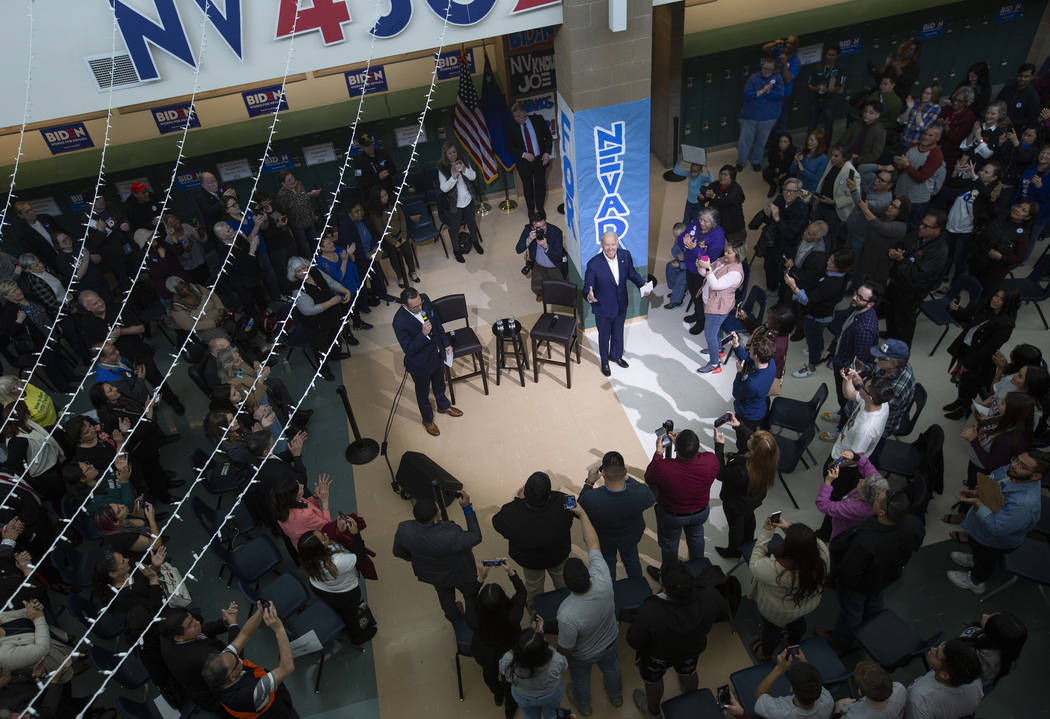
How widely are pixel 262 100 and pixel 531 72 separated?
3910 mm

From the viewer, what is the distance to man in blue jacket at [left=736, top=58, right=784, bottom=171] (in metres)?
9.32

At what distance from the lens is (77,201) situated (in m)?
9.56

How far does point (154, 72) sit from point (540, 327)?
4119mm

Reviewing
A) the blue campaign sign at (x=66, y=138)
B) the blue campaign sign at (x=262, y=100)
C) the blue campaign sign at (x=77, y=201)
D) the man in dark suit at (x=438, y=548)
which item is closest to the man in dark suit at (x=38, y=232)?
the blue campaign sign at (x=77, y=201)

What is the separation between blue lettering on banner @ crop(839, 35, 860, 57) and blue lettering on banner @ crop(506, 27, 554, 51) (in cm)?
428

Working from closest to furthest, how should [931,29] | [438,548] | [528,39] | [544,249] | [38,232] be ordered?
[438,548]
[544,249]
[38,232]
[528,39]
[931,29]

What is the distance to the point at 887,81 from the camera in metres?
8.71

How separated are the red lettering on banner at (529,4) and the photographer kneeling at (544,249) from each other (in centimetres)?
228

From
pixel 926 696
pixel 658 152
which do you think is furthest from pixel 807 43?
pixel 926 696

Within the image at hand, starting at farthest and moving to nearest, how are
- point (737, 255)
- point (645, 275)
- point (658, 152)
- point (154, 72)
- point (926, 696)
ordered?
point (658, 152), point (645, 275), point (737, 255), point (154, 72), point (926, 696)

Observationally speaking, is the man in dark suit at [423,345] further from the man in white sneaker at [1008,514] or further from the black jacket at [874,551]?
the man in white sneaker at [1008,514]

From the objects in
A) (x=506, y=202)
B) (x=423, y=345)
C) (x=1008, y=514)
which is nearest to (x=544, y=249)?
(x=423, y=345)

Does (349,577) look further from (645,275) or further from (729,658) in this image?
(645,275)

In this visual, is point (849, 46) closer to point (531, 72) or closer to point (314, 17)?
point (531, 72)
